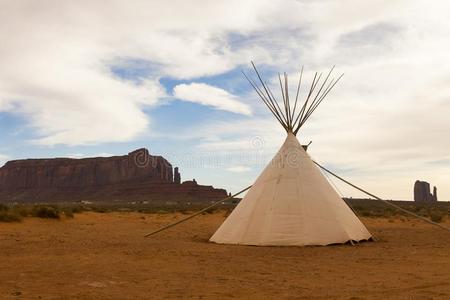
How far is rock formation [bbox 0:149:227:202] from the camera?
8062 centimetres

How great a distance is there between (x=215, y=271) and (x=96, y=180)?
84929 millimetres

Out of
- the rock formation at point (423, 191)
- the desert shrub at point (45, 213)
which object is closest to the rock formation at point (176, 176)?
the rock formation at point (423, 191)

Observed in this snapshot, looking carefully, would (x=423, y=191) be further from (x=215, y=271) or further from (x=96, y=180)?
(x=215, y=271)

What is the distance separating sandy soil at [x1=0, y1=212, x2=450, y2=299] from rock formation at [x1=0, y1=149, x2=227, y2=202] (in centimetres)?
6723

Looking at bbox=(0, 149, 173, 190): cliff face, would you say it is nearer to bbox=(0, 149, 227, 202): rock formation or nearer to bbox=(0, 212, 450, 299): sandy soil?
bbox=(0, 149, 227, 202): rock formation

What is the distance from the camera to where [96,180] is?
89.0 m

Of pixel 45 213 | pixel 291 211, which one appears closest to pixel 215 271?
pixel 291 211

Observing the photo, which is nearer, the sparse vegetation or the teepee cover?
the teepee cover

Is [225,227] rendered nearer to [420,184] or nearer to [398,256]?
[398,256]

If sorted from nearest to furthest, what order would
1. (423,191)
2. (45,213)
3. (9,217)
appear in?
(9,217)
(45,213)
(423,191)

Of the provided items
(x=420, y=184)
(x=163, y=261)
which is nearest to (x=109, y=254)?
(x=163, y=261)

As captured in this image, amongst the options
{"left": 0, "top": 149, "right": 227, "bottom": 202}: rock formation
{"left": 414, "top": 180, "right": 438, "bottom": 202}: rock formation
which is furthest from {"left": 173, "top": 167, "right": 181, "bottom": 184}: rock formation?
{"left": 414, "top": 180, "right": 438, "bottom": 202}: rock formation

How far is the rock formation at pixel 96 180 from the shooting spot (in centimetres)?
8062

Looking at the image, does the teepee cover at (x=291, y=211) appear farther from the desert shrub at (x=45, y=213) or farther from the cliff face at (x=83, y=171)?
the cliff face at (x=83, y=171)
